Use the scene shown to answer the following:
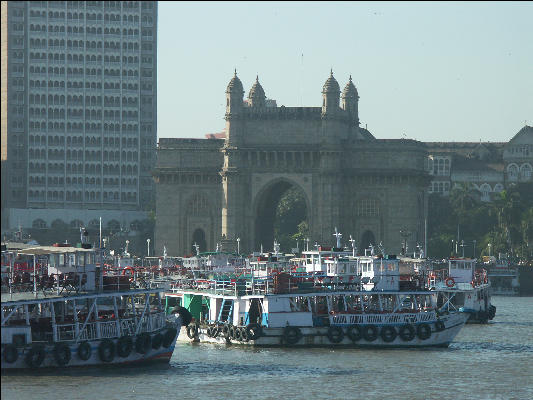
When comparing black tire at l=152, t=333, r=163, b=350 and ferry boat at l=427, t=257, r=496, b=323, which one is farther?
ferry boat at l=427, t=257, r=496, b=323

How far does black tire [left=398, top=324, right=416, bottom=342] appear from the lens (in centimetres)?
8194

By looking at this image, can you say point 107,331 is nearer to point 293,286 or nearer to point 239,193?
point 293,286

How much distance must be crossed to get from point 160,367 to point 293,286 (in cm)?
1469

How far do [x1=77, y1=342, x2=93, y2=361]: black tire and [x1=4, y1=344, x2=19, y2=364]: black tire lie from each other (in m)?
3.46

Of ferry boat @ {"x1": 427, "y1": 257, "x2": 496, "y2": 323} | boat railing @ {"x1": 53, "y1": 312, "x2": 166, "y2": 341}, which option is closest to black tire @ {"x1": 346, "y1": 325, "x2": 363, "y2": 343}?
boat railing @ {"x1": 53, "y1": 312, "x2": 166, "y2": 341}

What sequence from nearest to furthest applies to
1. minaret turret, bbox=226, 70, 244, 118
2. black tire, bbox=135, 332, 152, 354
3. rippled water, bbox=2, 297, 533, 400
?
rippled water, bbox=2, 297, 533, 400, black tire, bbox=135, 332, 152, 354, minaret turret, bbox=226, 70, 244, 118

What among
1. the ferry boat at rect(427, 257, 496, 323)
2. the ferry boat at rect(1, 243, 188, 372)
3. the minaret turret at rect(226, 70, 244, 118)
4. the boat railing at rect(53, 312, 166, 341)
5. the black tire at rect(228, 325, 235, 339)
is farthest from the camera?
the minaret turret at rect(226, 70, 244, 118)

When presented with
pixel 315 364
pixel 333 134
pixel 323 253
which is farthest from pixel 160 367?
pixel 333 134

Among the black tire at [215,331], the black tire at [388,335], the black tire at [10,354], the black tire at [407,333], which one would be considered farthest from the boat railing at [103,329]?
the black tire at [407,333]

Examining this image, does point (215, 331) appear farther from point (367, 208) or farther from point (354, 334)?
point (367, 208)

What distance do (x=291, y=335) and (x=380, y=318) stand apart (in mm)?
5349

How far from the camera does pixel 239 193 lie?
184 metres

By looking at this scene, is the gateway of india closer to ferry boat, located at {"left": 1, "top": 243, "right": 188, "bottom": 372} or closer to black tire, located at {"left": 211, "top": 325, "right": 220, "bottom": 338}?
black tire, located at {"left": 211, "top": 325, "right": 220, "bottom": 338}

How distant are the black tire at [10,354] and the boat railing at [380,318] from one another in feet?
79.9
